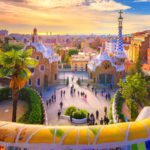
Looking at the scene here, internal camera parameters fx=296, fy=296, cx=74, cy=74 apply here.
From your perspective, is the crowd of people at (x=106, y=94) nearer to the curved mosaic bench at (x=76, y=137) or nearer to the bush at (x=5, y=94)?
the bush at (x=5, y=94)

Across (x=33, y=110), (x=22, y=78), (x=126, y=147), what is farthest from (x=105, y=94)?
(x=126, y=147)

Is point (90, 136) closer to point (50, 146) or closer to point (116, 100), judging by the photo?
point (50, 146)

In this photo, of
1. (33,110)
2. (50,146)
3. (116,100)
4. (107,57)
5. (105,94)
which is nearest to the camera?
(50,146)

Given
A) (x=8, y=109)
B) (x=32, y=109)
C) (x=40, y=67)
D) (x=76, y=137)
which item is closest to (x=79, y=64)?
(x=40, y=67)

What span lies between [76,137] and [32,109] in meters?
16.4

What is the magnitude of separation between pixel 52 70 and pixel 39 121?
23.6 meters

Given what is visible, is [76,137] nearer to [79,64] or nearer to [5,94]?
[5,94]

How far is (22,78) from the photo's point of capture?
74.1 ft

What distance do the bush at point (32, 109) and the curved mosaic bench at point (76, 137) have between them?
12.3m

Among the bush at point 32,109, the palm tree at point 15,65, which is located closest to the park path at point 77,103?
the bush at point 32,109

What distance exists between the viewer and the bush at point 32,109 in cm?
2382

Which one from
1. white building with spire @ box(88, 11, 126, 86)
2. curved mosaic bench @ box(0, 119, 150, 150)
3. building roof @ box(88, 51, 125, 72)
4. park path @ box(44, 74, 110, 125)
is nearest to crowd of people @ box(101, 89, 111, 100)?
park path @ box(44, 74, 110, 125)

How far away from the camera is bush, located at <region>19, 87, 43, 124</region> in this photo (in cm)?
2382

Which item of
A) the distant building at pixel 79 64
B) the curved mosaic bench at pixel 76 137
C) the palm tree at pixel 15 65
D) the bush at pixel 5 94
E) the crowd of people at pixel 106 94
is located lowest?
the crowd of people at pixel 106 94
